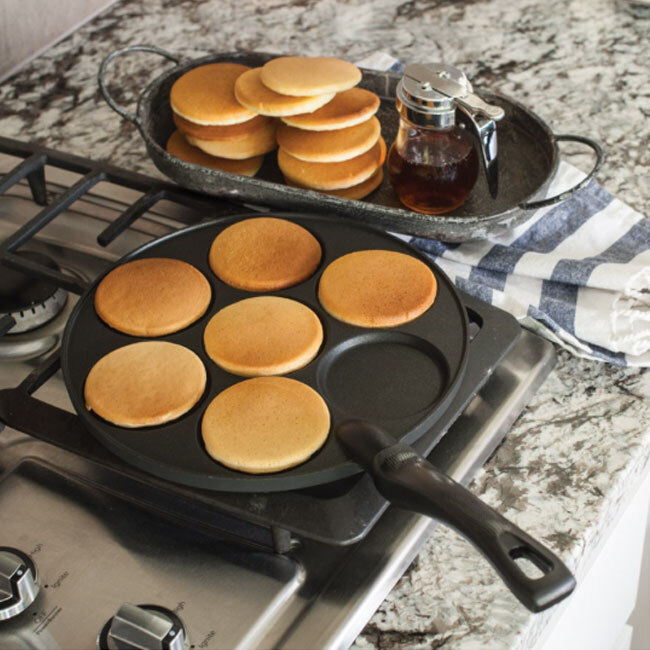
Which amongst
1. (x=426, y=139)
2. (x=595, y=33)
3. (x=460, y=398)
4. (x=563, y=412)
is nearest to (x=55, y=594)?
(x=460, y=398)

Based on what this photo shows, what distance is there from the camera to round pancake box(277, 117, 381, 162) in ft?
3.01

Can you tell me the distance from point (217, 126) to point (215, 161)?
0.04 metres

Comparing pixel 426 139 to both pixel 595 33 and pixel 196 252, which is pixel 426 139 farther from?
pixel 595 33

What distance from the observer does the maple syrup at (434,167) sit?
917 mm

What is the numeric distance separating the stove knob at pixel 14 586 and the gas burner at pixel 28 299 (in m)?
0.28

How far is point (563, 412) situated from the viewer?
2.58 feet

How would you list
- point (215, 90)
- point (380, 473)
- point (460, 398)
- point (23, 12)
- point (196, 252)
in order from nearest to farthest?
point (380, 473), point (460, 398), point (196, 252), point (215, 90), point (23, 12)

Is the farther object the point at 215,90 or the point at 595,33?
the point at 595,33

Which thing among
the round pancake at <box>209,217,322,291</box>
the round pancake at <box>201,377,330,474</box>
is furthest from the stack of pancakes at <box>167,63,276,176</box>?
the round pancake at <box>201,377,330,474</box>

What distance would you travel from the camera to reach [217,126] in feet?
3.17

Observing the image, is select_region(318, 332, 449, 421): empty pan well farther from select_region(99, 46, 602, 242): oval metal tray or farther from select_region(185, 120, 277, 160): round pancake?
select_region(185, 120, 277, 160): round pancake

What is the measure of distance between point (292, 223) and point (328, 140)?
0.40 feet

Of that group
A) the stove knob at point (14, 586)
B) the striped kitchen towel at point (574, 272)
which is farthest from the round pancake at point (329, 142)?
the stove knob at point (14, 586)

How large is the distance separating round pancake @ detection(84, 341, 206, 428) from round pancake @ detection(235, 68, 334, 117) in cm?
30
